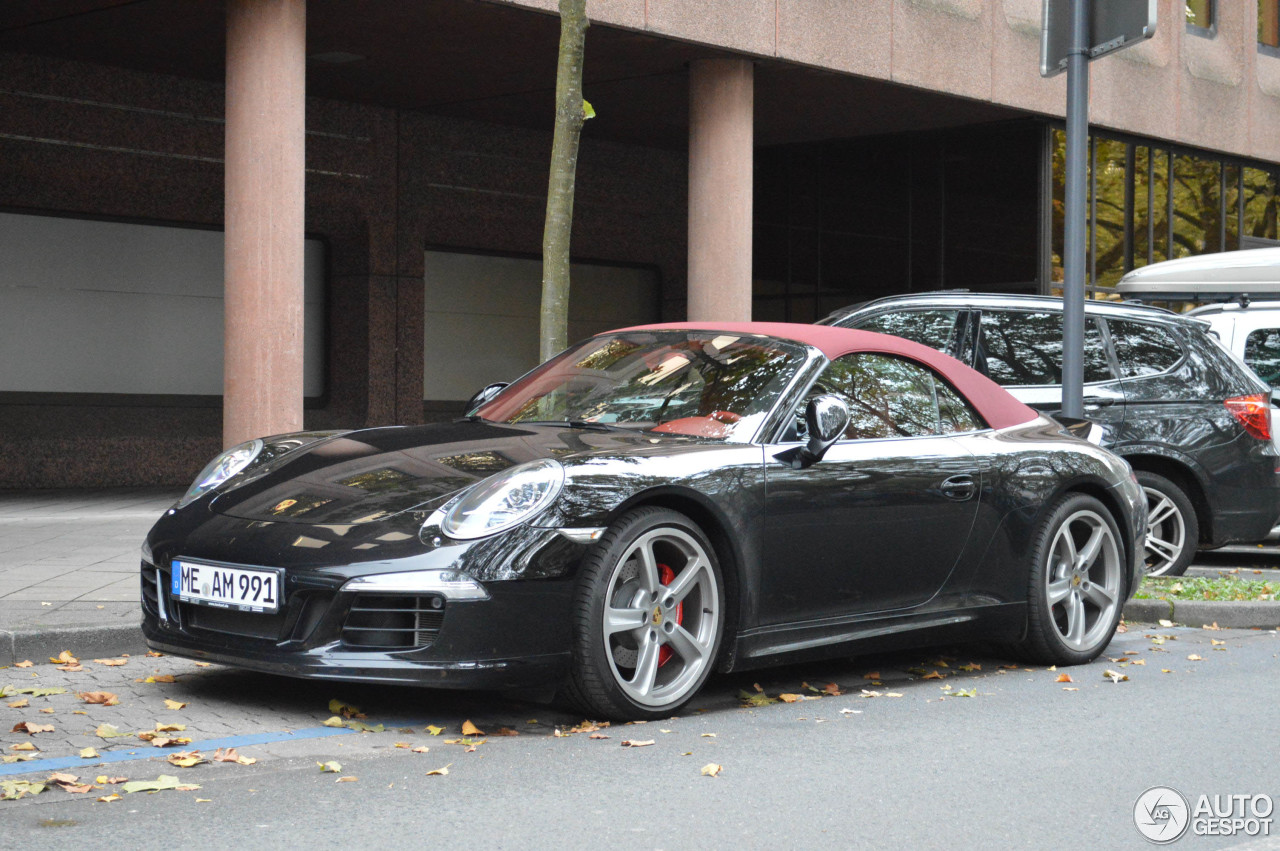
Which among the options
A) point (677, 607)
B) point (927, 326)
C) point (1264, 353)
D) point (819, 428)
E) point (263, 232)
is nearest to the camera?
point (677, 607)

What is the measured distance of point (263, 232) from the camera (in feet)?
39.0

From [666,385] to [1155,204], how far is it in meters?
16.9

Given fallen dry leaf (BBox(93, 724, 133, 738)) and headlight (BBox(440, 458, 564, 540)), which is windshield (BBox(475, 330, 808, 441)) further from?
fallen dry leaf (BBox(93, 724, 133, 738))

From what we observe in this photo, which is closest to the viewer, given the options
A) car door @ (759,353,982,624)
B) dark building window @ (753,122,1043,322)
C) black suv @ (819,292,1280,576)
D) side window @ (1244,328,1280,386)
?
car door @ (759,353,982,624)

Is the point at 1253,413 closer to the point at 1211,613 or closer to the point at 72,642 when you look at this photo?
the point at 1211,613

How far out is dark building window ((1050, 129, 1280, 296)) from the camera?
20.3m

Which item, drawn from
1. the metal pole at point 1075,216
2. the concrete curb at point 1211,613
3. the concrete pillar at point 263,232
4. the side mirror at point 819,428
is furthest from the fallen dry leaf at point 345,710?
the concrete pillar at point 263,232

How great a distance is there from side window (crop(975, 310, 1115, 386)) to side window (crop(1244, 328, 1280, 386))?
2.08 metres

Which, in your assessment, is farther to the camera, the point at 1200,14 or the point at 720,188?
the point at 1200,14

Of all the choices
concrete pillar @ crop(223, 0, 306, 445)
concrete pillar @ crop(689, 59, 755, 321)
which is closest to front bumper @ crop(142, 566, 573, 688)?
concrete pillar @ crop(223, 0, 306, 445)

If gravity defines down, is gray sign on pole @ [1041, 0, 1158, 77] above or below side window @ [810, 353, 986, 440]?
above

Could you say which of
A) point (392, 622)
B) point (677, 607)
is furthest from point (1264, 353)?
point (392, 622)

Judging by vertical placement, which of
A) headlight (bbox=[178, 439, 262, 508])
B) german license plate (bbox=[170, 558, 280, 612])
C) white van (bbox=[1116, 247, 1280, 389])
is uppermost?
white van (bbox=[1116, 247, 1280, 389])

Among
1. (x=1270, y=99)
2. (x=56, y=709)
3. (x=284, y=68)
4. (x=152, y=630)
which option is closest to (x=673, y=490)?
(x=152, y=630)
